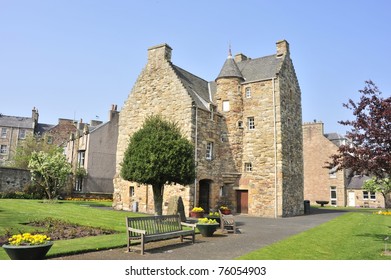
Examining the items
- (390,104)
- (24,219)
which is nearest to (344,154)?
(390,104)

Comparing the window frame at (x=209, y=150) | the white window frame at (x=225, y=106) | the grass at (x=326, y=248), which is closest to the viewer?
the grass at (x=326, y=248)

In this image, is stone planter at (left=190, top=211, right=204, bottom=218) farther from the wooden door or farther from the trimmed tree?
the trimmed tree

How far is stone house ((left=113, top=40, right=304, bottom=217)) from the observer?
25938 mm

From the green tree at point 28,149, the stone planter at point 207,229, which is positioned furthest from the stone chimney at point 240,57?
the green tree at point 28,149

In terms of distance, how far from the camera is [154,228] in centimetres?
1161

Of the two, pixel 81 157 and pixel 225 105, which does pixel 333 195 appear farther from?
pixel 81 157

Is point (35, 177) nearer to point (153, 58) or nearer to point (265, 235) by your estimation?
point (153, 58)

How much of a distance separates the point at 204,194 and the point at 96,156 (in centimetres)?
1935

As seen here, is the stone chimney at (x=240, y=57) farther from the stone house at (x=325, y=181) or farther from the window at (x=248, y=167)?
the stone house at (x=325, y=181)

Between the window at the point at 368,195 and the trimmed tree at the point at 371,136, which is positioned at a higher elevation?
the trimmed tree at the point at 371,136

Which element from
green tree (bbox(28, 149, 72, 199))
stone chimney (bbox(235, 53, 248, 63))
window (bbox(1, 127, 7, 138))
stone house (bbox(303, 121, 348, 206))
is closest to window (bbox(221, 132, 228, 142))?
stone chimney (bbox(235, 53, 248, 63))

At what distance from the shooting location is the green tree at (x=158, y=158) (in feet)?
52.6

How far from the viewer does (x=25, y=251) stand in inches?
318

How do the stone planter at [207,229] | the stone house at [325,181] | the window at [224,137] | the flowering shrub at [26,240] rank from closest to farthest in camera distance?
1. the flowering shrub at [26,240]
2. the stone planter at [207,229]
3. the window at [224,137]
4. the stone house at [325,181]
